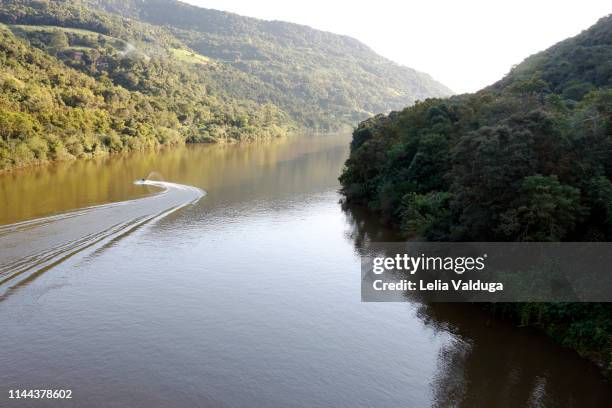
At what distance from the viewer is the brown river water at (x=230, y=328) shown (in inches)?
707

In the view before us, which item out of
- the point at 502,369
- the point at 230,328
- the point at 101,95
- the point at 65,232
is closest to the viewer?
the point at 502,369

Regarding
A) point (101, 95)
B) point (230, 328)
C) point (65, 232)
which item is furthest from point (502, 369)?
point (101, 95)

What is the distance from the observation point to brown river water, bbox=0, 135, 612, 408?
1797 centimetres

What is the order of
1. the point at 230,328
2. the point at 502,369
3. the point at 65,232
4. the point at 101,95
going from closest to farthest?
the point at 502,369, the point at 230,328, the point at 65,232, the point at 101,95

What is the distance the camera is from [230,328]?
22.5m

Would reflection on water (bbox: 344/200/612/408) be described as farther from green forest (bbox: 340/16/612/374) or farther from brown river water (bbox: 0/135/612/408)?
green forest (bbox: 340/16/612/374)

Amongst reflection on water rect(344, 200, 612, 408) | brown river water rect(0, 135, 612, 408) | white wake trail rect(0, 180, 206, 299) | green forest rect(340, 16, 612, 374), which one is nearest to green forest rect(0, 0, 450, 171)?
white wake trail rect(0, 180, 206, 299)

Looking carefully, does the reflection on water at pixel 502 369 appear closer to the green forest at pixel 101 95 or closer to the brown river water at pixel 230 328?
the brown river water at pixel 230 328

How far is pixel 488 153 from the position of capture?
24641mm

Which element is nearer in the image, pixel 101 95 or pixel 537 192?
pixel 537 192

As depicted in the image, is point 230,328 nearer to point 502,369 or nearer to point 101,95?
point 502,369

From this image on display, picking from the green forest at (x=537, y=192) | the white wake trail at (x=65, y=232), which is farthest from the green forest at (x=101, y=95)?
the green forest at (x=537, y=192)

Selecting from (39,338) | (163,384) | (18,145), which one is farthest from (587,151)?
(18,145)

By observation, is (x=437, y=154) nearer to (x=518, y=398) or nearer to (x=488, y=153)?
(x=488, y=153)
